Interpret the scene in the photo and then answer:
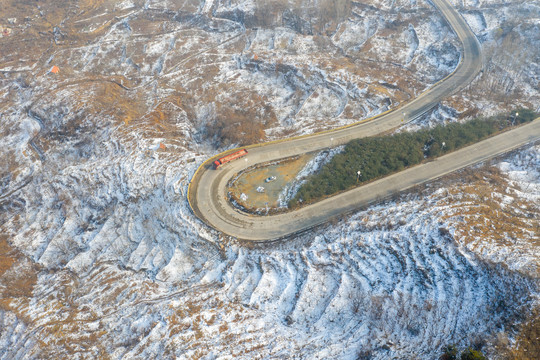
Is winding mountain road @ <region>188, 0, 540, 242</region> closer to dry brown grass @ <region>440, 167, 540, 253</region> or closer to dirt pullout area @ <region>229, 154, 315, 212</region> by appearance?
dirt pullout area @ <region>229, 154, 315, 212</region>

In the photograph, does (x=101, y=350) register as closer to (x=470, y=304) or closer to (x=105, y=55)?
(x=470, y=304)

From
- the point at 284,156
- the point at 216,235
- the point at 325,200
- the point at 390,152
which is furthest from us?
the point at 284,156

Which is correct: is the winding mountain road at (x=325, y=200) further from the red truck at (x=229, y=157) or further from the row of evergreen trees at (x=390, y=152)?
the row of evergreen trees at (x=390, y=152)

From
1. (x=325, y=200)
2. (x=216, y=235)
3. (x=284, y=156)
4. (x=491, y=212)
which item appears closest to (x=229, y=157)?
(x=284, y=156)

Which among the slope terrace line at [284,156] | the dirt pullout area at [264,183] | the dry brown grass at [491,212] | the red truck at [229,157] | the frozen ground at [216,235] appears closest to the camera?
the frozen ground at [216,235]

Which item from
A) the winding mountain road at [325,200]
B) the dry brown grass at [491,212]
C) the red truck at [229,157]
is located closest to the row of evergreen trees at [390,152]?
the winding mountain road at [325,200]

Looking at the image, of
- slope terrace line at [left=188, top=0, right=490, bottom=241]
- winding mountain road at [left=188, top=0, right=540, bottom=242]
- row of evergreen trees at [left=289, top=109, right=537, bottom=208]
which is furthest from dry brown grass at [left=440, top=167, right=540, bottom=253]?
row of evergreen trees at [left=289, top=109, right=537, bottom=208]

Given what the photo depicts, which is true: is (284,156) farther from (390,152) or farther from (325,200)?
(390,152)
